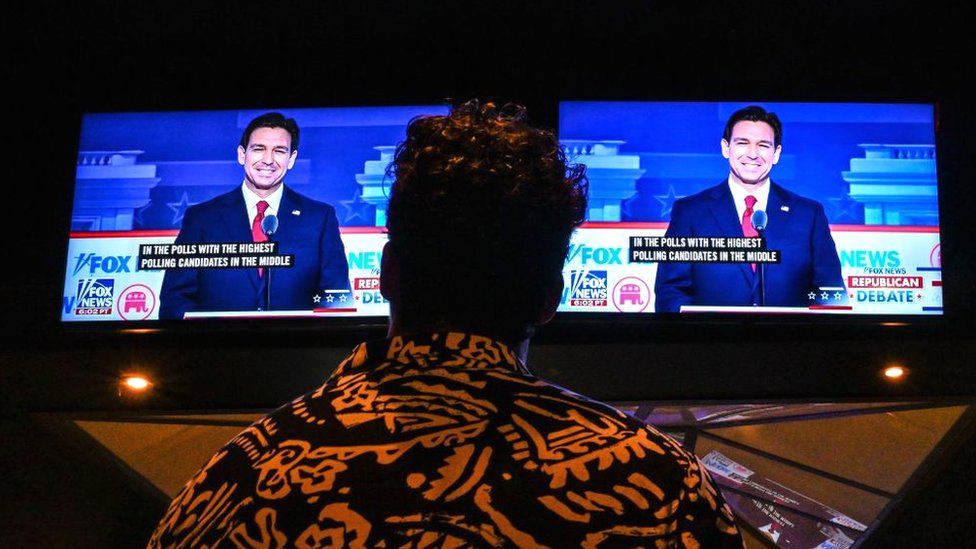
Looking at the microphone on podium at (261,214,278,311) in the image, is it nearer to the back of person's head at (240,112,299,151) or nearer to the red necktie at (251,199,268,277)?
the red necktie at (251,199,268,277)

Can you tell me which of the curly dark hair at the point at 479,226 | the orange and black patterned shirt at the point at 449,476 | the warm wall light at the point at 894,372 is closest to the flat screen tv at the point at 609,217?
the warm wall light at the point at 894,372

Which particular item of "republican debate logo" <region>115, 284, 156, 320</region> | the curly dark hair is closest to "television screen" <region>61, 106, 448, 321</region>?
"republican debate logo" <region>115, 284, 156, 320</region>

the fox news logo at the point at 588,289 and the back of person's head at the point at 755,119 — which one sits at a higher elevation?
the back of person's head at the point at 755,119

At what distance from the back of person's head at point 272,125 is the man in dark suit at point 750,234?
52.5 inches

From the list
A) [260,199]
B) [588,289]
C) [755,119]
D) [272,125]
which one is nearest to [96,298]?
[260,199]

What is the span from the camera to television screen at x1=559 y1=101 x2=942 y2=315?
2398mm

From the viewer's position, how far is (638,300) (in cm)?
242

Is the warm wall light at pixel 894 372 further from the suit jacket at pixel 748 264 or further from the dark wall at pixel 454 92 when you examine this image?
the suit jacket at pixel 748 264

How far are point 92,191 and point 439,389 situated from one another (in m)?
2.22

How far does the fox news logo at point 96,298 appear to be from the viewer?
2490mm

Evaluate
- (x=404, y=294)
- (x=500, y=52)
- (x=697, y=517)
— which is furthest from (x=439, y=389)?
(x=500, y=52)

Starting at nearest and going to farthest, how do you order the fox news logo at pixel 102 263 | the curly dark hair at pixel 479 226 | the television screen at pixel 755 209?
the curly dark hair at pixel 479 226 < the television screen at pixel 755 209 < the fox news logo at pixel 102 263

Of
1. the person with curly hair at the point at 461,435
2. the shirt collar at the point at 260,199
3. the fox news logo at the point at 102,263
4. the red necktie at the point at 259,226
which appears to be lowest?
the person with curly hair at the point at 461,435

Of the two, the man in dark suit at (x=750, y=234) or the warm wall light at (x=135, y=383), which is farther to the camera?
the warm wall light at (x=135, y=383)
